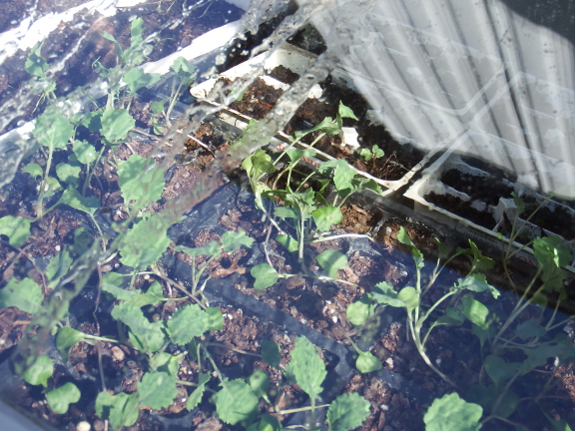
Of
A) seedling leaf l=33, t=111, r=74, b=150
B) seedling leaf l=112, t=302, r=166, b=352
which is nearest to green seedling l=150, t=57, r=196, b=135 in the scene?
seedling leaf l=33, t=111, r=74, b=150

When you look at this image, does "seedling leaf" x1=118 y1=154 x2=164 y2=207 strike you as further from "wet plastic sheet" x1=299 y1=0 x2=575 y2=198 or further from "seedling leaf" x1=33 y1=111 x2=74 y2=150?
"wet plastic sheet" x1=299 y1=0 x2=575 y2=198

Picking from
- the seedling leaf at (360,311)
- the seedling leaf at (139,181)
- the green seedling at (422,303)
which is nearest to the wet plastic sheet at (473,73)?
the green seedling at (422,303)

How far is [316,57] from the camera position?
129 cm

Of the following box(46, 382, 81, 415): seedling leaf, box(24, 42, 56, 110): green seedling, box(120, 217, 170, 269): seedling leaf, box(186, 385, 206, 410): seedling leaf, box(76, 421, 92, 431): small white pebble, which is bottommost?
box(186, 385, 206, 410): seedling leaf

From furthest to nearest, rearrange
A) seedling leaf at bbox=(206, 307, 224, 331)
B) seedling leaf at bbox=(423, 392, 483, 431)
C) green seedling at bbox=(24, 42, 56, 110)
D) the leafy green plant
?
green seedling at bbox=(24, 42, 56, 110) → the leafy green plant → seedling leaf at bbox=(206, 307, 224, 331) → seedling leaf at bbox=(423, 392, 483, 431)

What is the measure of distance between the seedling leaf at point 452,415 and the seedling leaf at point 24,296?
24.4 inches

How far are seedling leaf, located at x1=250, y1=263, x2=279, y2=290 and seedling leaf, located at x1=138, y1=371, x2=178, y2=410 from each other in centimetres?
21

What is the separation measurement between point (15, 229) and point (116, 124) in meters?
0.28

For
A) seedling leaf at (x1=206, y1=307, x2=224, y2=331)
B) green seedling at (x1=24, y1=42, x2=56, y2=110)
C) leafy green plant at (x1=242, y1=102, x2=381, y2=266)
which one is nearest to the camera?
seedling leaf at (x1=206, y1=307, x2=224, y2=331)

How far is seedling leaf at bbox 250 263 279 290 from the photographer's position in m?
0.80

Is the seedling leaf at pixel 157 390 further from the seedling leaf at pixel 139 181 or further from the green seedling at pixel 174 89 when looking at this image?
the green seedling at pixel 174 89

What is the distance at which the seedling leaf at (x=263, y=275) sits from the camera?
31.4 inches

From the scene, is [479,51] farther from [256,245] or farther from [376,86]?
[256,245]

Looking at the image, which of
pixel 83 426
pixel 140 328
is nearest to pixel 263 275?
pixel 140 328
